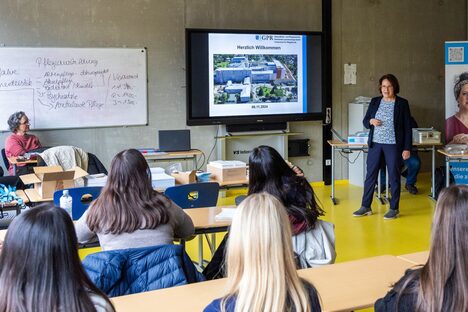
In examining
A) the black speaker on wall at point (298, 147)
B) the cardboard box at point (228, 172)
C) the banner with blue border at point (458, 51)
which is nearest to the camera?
the cardboard box at point (228, 172)

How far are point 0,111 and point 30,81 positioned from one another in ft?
1.61

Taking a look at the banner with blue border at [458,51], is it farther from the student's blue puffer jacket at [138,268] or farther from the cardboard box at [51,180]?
the student's blue puffer jacket at [138,268]

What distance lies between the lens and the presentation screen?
8195mm

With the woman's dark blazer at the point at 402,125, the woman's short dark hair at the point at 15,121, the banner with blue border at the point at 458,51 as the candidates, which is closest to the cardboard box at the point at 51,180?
the woman's short dark hair at the point at 15,121

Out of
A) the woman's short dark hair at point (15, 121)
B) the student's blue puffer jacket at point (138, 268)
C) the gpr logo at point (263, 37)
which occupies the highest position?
the gpr logo at point (263, 37)

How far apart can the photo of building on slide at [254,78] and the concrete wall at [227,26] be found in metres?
0.51

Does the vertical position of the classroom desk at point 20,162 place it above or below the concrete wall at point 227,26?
below

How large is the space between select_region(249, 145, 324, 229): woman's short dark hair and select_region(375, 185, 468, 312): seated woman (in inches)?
52.2

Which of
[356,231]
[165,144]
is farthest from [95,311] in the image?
[165,144]

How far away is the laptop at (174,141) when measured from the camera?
7.44 m

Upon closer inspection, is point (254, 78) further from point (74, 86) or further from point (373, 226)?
point (373, 226)

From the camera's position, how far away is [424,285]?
1950 millimetres

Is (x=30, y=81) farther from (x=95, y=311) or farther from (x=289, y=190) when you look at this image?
(x=95, y=311)

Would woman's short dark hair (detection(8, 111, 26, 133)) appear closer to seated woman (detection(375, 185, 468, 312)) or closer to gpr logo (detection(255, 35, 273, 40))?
gpr logo (detection(255, 35, 273, 40))
